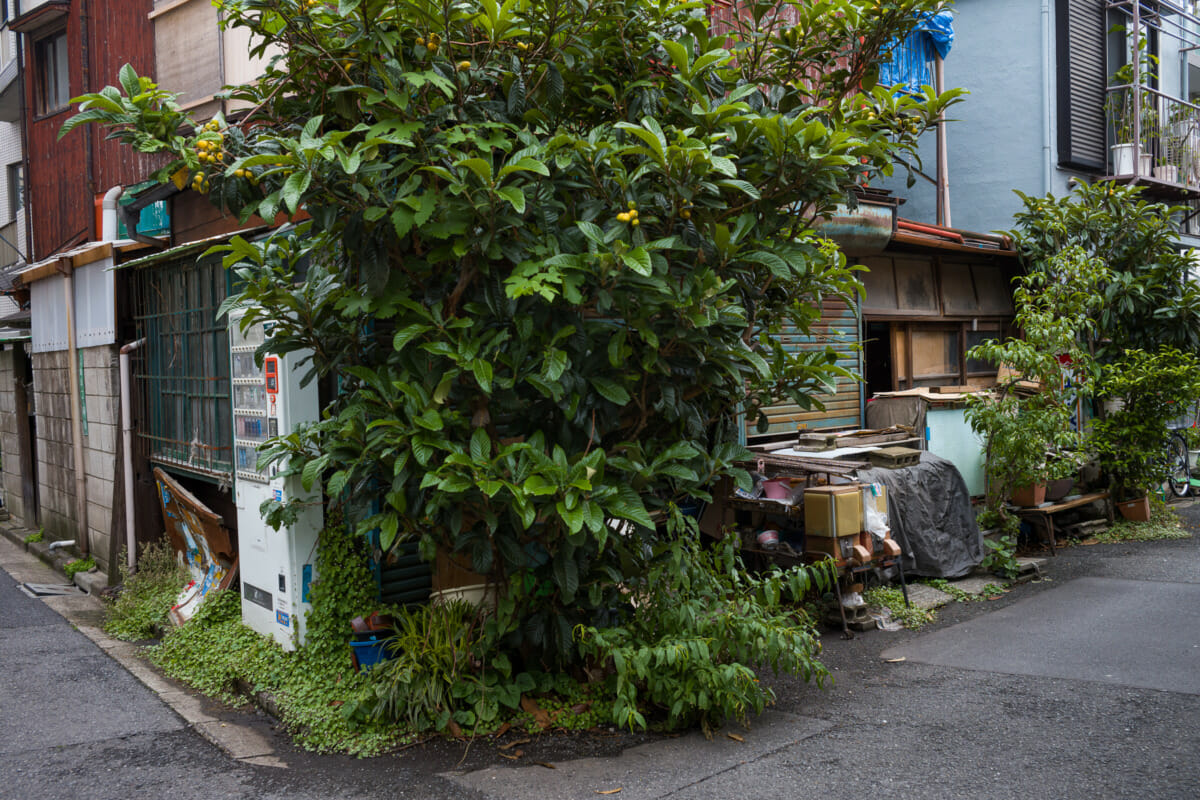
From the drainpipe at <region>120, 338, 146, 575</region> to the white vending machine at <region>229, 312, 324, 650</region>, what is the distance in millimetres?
2774

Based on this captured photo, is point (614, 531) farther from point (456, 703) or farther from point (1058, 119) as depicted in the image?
point (1058, 119)

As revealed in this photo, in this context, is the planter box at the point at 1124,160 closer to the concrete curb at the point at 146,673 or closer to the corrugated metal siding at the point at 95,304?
the corrugated metal siding at the point at 95,304

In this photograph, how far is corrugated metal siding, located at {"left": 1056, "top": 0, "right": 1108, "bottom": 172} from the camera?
551 inches

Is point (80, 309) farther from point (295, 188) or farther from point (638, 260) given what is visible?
point (638, 260)

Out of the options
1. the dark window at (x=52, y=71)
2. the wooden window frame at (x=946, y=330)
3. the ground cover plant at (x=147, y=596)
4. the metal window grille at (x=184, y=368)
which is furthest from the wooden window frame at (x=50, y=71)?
the wooden window frame at (x=946, y=330)

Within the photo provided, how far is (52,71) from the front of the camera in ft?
55.2

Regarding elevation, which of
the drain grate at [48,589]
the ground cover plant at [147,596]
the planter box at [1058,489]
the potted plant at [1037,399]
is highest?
the potted plant at [1037,399]

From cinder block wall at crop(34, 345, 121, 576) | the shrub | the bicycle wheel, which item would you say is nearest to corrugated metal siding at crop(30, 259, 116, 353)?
cinder block wall at crop(34, 345, 121, 576)

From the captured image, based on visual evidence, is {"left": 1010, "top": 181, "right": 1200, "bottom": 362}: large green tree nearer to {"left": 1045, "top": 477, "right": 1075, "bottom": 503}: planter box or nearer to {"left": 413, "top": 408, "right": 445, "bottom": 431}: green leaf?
{"left": 1045, "top": 477, "right": 1075, "bottom": 503}: planter box

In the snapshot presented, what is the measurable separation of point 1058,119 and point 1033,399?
6.52m

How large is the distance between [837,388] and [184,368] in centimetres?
672

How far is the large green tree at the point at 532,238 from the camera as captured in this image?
16.1 feet

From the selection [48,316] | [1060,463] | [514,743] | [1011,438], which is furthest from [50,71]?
[1060,463]

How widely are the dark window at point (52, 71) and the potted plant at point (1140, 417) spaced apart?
17355mm
